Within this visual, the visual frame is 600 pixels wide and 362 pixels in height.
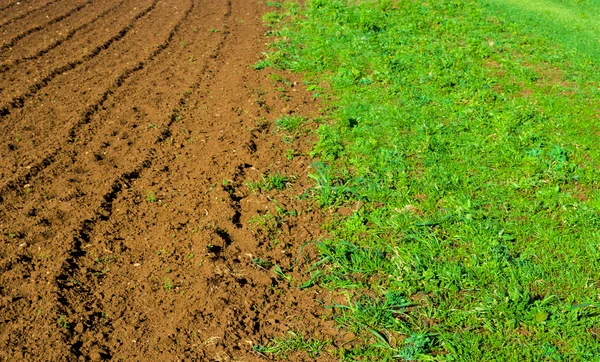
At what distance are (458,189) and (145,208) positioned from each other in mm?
3112

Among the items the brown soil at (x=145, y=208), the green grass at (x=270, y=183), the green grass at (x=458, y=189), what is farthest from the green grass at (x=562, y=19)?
the green grass at (x=270, y=183)

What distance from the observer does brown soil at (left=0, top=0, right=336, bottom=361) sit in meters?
3.73

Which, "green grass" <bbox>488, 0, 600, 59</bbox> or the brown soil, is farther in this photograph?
"green grass" <bbox>488, 0, 600, 59</bbox>

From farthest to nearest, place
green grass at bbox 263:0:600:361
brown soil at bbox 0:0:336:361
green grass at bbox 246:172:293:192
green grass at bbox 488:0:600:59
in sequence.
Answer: green grass at bbox 488:0:600:59 < green grass at bbox 246:172:293:192 < green grass at bbox 263:0:600:361 < brown soil at bbox 0:0:336:361

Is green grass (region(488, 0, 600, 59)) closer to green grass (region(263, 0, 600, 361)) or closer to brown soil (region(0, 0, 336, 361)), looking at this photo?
green grass (region(263, 0, 600, 361))

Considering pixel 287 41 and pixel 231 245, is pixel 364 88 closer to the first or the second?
pixel 287 41

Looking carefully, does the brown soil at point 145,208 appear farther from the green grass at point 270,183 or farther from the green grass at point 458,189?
the green grass at point 458,189

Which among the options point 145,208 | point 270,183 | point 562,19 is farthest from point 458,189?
point 562,19

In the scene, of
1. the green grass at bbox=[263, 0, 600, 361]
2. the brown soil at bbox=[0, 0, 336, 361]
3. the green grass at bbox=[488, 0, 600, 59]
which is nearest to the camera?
the brown soil at bbox=[0, 0, 336, 361]

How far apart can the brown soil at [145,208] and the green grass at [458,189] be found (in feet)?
1.51

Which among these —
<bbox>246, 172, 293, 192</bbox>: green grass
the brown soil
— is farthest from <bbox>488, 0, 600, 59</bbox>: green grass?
<bbox>246, 172, 293, 192</bbox>: green grass

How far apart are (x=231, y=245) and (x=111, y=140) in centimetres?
240

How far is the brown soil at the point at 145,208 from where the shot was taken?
12.2 ft

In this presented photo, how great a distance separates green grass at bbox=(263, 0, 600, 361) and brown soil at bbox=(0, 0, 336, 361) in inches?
18.1
